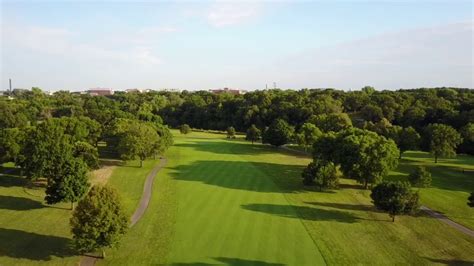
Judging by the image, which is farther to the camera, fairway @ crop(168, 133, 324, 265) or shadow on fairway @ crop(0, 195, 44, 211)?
shadow on fairway @ crop(0, 195, 44, 211)

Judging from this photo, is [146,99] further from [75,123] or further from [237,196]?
[237,196]

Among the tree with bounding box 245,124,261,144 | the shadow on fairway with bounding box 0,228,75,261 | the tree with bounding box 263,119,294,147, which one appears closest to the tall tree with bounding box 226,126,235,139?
the tree with bounding box 245,124,261,144

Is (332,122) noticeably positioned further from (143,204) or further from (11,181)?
(11,181)

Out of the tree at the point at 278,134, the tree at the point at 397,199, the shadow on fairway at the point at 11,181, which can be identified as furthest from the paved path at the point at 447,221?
the shadow on fairway at the point at 11,181

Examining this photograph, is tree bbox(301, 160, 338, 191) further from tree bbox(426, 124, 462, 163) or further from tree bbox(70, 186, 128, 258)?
tree bbox(426, 124, 462, 163)

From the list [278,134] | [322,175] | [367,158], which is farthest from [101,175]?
[278,134]
